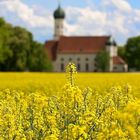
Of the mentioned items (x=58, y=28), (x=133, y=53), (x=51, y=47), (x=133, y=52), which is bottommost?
(x=133, y=53)

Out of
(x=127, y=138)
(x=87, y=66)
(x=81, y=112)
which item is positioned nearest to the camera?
(x=127, y=138)

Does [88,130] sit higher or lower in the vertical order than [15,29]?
lower

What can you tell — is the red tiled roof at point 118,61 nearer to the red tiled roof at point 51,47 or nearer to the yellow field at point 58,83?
the red tiled roof at point 51,47

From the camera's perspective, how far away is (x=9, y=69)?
286ft

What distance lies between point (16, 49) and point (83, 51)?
61.7m

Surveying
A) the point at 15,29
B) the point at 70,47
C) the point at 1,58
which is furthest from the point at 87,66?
the point at 1,58

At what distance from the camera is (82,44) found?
148 meters

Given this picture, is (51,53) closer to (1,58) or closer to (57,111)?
(1,58)

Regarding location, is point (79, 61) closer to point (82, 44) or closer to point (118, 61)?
point (82, 44)

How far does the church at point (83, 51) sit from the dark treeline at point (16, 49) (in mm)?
46787

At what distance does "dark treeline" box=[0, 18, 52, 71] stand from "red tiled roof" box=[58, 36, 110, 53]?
4994cm

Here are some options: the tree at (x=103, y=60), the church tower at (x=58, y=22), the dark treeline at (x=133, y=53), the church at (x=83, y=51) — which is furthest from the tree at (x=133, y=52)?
the church tower at (x=58, y=22)

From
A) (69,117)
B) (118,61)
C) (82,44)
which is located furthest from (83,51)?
(69,117)

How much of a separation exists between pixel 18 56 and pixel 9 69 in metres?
2.71
